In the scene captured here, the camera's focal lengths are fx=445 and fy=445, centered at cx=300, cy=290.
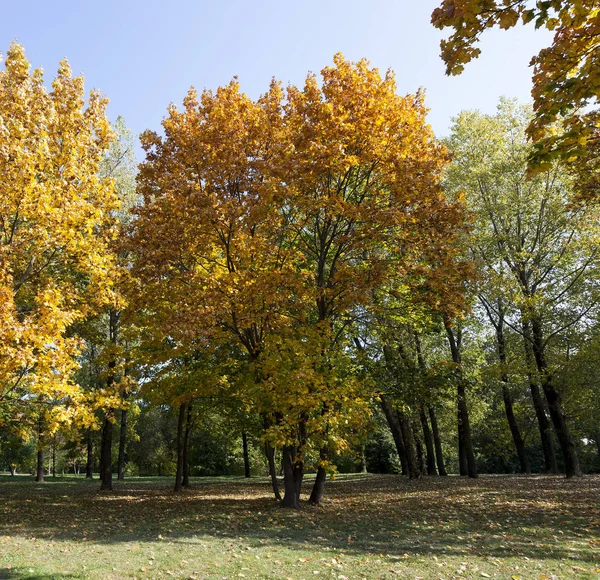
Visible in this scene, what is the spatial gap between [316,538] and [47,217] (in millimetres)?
8122

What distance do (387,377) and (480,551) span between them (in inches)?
331

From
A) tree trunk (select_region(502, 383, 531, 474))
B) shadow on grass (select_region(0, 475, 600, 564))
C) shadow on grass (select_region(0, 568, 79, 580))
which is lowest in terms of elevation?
shadow on grass (select_region(0, 475, 600, 564))

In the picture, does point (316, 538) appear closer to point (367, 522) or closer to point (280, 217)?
point (367, 522)

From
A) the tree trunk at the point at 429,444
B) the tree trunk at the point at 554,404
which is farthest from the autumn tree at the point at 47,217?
the tree trunk at the point at 429,444

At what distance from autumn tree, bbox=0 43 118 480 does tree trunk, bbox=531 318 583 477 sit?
56.1 ft

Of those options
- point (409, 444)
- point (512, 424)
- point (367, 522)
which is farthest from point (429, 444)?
point (367, 522)

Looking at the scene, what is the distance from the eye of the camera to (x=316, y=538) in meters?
8.71

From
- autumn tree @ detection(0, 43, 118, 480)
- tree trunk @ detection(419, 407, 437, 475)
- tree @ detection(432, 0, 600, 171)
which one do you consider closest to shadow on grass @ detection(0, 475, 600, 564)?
autumn tree @ detection(0, 43, 118, 480)

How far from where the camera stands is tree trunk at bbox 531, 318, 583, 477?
730 inches

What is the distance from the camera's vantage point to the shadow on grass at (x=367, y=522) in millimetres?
7820

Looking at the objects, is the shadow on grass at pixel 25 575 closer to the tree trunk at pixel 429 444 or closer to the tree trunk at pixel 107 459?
the tree trunk at pixel 107 459

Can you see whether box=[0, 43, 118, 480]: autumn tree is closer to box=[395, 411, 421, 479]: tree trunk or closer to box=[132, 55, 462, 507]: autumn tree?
box=[132, 55, 462, 507]: autumn tree

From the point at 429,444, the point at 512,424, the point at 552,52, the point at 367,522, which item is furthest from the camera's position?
the point at 429,444

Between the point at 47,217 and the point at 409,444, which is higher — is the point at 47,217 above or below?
above
